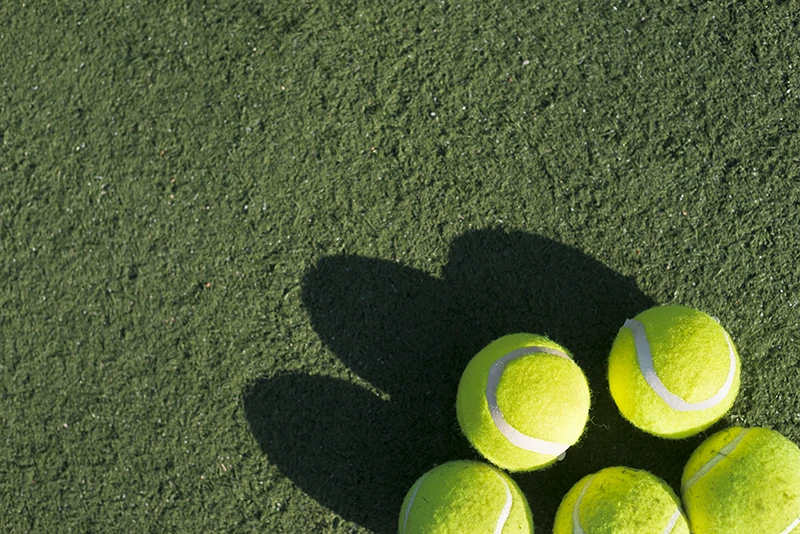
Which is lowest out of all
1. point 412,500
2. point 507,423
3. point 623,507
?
point 412,500

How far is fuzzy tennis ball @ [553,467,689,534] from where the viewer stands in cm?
141

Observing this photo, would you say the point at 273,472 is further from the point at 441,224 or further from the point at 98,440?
the point at 441,224

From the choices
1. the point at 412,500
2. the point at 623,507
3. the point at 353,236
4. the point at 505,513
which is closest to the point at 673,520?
the point at 623,507

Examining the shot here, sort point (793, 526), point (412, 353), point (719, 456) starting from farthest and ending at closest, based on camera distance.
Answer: point (412, 353) → point (719, 456) → point (793, 526)

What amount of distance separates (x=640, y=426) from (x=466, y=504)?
488 millimetres

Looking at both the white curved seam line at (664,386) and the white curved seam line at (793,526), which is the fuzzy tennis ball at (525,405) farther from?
the white curved seam line at (793,526)

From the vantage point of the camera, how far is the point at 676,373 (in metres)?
1.43

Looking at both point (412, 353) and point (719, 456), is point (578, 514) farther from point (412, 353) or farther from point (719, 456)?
point (412, 353)

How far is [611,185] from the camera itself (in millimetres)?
1767

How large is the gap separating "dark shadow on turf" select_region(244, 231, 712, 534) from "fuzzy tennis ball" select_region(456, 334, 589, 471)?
0.71 ft

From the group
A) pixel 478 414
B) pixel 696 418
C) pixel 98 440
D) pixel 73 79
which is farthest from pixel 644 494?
pixel 73 79

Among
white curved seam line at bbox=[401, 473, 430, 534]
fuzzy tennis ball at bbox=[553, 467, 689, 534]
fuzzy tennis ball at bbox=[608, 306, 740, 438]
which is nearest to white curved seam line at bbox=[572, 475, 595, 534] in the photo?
fuzzy tennis ball at bbox=[553, 467, 689, 534]

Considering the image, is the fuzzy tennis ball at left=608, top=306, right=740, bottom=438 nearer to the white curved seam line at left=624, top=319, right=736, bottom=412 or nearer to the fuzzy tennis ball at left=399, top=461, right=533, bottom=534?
the white curved seam line at left=624, top=319, right=736, bottom=412

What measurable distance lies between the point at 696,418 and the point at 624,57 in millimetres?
1046
